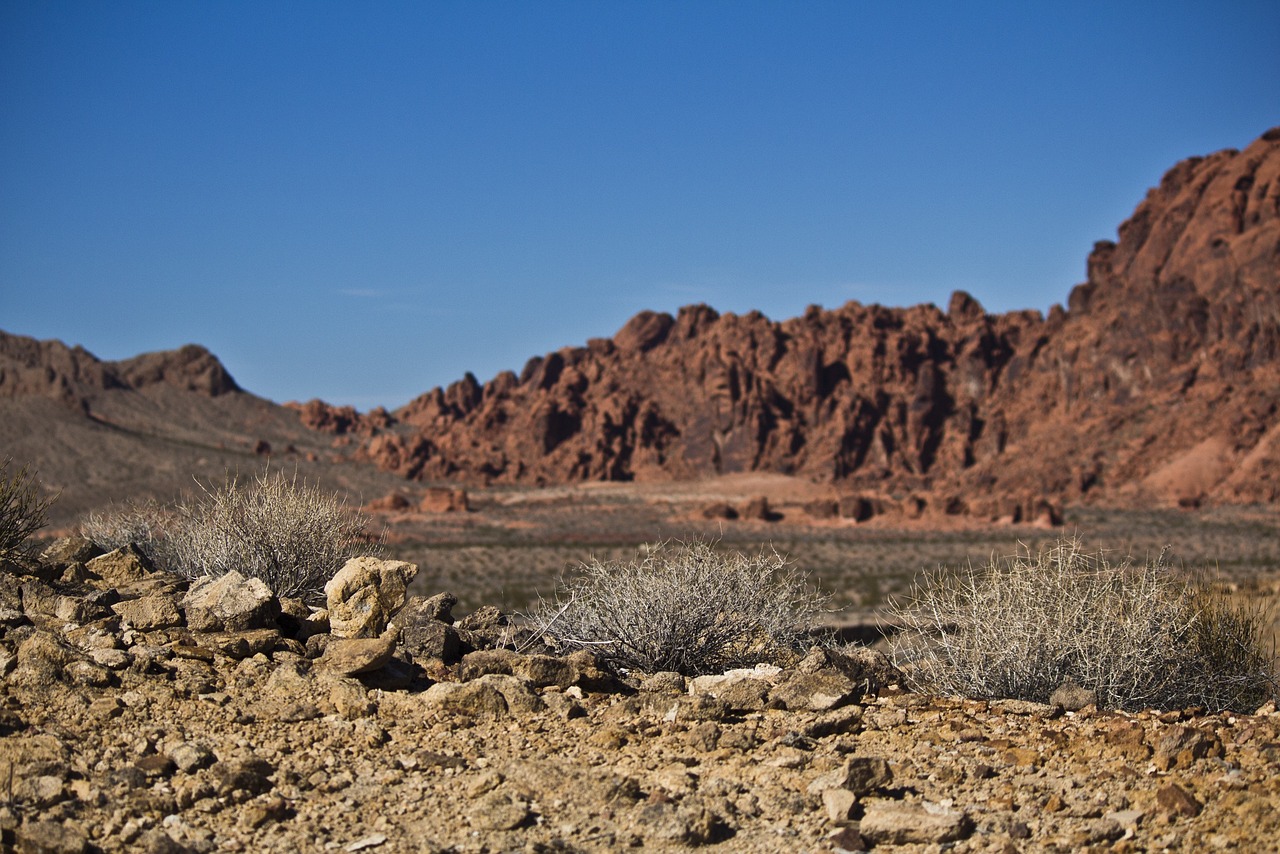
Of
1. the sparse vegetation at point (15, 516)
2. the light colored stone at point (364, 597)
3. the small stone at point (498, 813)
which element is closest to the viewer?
the small stone at point (498, 813)

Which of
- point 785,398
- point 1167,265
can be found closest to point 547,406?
point 785,398

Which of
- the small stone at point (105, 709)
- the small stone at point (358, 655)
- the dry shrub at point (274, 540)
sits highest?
the dry shrub at point (274, 540)

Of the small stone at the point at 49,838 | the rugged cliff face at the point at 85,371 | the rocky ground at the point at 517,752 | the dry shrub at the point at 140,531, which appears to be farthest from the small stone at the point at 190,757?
the rugged cliff face at the point at 85,371

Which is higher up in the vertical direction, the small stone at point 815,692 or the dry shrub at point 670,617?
the dry shrub at point 670,617

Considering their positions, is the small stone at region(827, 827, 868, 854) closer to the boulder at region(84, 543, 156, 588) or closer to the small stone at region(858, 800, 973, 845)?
the small stone at region(858, 800, 973, 845)

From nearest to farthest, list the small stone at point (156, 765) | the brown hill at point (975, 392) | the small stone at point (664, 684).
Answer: the small stone at point (156, 765) → the small stone at point (664, 684) → the brown hill at point (975, 392)

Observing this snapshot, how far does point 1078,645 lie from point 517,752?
3.66 metres

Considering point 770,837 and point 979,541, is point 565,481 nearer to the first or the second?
point 979,541

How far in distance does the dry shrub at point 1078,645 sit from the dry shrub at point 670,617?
3.97 feet

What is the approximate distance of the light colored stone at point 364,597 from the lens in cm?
765

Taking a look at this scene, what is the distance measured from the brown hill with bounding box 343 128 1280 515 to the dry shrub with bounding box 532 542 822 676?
54.5m

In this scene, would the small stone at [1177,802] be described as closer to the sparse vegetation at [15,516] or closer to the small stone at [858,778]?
the small stone at [858,778]

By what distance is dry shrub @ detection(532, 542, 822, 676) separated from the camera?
7.95 metres

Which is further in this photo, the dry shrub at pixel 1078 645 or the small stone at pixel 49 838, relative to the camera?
the dry shrub at pixel 1078 645
